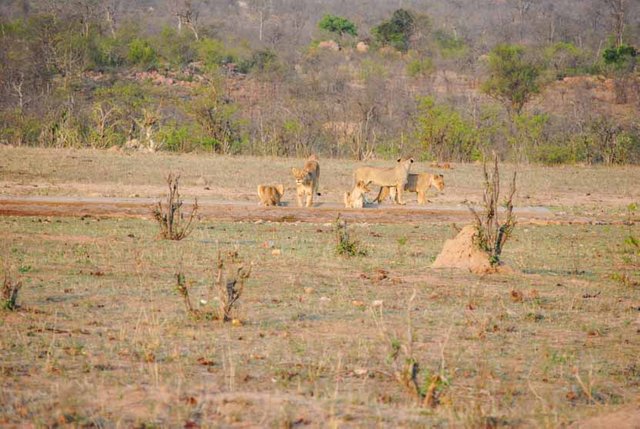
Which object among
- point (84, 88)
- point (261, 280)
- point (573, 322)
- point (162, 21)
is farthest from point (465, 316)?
point (162, 21)

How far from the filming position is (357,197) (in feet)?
60.2

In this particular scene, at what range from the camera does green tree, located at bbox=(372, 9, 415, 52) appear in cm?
5888

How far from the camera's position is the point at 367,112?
34.6 metres

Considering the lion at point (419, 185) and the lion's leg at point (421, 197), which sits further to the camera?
the lion's leg at point (421, 197)

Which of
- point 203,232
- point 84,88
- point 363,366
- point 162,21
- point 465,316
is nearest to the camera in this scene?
point 363,366

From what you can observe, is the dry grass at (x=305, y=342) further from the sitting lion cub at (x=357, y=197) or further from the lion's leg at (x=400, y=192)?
the lion's leg at (x=400, y=192)

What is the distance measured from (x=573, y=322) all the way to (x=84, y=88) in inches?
1455

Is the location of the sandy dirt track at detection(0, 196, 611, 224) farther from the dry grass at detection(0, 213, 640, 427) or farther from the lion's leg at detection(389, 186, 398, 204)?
the dry grass at detection(0, 213, 640, 427)

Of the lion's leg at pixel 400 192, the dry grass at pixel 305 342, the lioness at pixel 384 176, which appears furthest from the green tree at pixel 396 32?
the dry grass at pixel 305 342

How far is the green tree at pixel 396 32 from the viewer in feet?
193

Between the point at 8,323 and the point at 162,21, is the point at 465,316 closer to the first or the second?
the point at 8,323

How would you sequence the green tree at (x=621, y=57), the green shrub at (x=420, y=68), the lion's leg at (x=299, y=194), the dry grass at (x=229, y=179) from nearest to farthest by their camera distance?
the lion's leg at (x=299, y=194) < the dry grass at (x=229, y=179) < the green tree at (x=621, y=57) < the green shrub at (x=420, y=68)

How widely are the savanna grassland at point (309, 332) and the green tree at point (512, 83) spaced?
2695cm

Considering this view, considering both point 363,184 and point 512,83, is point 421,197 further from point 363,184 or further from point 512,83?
point 512,83
